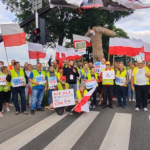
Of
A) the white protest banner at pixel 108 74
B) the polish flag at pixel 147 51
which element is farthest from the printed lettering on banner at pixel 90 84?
the polish flag at pixel 147 51

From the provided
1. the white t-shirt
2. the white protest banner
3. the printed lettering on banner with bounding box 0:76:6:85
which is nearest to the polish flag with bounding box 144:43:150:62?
the white t-shirt

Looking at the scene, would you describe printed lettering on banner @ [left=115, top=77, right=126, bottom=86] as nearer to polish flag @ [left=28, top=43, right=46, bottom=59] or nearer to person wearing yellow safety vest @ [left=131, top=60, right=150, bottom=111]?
person wearing yellow safety vest @ [left=131, top=60, right=150, bottom=111]

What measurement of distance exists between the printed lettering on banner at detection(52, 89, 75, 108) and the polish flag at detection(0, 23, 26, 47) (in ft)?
8.99

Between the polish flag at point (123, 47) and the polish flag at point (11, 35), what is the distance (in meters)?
4.58

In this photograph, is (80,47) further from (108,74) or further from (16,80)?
(16,80)

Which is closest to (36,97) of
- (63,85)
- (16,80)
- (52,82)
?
(52,82)

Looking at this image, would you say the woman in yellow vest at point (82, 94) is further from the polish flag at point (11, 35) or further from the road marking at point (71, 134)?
the polish flag at point (11, 35)

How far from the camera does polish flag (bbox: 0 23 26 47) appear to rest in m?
7.52

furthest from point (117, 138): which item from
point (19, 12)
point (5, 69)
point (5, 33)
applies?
point (19, 12)

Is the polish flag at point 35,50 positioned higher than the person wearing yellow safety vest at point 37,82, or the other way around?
the polish flag at point 35,50

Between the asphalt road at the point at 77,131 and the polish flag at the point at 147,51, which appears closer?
the asphalt road at the point at 77,131

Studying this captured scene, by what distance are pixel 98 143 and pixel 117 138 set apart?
58cm

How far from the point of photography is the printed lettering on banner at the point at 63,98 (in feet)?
22.2

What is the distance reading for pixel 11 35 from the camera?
25.0 feet
